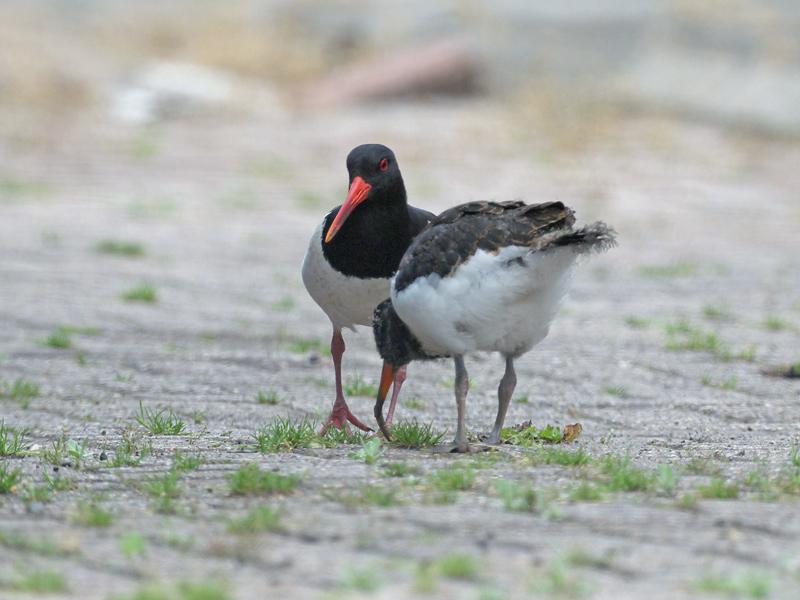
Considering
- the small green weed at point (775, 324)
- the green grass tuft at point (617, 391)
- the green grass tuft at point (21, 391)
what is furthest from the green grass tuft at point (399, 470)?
A: the small green weed at point (775, 324)

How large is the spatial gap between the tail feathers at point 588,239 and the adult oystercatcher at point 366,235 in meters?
1.33

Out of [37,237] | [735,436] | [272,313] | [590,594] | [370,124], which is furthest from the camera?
[370,124]

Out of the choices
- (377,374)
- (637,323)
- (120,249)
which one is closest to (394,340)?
(377,374)

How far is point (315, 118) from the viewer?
20.5 metres

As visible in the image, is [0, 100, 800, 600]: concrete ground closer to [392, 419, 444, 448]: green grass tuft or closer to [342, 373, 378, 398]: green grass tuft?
[342, 373, 378, 398]: green grass tuft

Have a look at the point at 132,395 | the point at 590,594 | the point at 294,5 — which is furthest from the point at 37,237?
the point at 294,5

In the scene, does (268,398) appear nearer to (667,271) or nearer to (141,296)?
(141,296)

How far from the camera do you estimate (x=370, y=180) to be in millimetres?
6426

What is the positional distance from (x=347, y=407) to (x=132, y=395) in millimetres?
1315

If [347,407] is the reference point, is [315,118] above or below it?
above

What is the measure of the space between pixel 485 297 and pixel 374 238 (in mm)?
1211

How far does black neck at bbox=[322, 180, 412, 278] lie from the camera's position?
648 centimetres

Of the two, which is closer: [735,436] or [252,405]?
[735,436]

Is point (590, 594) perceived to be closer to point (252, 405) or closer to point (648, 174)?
point (252, 405)
